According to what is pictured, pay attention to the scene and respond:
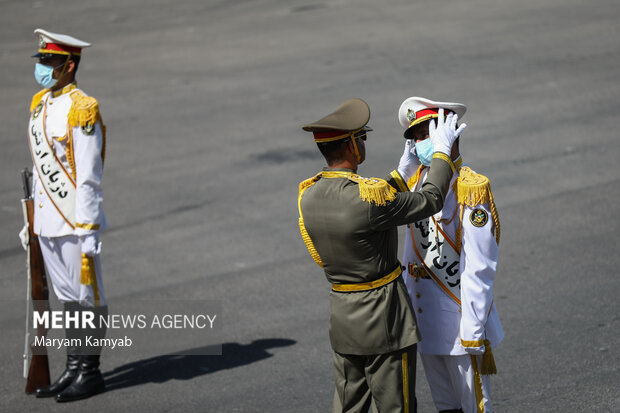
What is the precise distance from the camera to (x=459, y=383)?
4918 mm

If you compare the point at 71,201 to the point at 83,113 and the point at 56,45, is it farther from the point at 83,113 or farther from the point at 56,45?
the point at 56,45

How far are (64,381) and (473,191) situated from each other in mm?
3677

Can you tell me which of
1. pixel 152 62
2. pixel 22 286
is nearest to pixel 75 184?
pixel 22 286

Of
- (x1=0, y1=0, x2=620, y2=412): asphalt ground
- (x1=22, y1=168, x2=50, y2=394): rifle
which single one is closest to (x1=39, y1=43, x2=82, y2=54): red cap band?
(x1=22, y1=168, x2=50, y2=394): rifle

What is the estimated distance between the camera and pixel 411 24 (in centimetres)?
1686

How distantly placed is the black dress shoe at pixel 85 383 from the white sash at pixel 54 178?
3.43ft

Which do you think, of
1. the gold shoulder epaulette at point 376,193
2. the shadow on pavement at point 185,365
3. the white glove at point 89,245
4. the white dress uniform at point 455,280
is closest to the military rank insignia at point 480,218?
the white dress uniform at point 455,280

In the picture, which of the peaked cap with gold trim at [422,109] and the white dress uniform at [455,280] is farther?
the peaked cap with gold trim at [422,109]

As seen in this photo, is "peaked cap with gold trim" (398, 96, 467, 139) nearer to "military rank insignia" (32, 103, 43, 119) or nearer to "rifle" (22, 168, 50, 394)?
"military rank insignia" (32, 103, 43, 119)

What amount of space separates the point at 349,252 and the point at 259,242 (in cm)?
464

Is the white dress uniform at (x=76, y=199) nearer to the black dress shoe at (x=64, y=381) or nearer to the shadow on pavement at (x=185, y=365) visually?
the black dress shoe at (x=64, y=381)

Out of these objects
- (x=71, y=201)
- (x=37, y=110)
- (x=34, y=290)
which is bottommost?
(x=34, y=290)

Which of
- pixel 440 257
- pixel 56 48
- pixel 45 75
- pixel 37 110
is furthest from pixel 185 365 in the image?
pixel 440 257

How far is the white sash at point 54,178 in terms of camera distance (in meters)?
6.56
